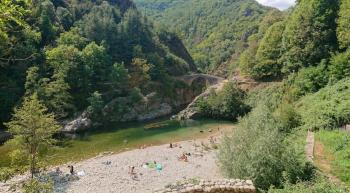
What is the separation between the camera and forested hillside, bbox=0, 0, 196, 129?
59.8 metres

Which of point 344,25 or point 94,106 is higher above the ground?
point 344,25

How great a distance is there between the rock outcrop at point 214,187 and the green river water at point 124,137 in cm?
2488

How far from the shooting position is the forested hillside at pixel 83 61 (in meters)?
59.8

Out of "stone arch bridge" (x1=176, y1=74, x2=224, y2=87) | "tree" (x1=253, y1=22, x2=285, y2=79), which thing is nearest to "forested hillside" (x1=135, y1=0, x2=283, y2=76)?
"stone arch bridge" (x1=176, y1=74, x2=224, y2=87)

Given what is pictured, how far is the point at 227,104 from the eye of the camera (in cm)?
6475

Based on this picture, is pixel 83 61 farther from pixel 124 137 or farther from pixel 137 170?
pixel 137 170

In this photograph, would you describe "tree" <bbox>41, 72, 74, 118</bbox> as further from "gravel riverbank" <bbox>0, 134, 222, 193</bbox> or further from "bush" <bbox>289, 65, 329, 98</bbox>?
"bush" <bbox>289, 65, 329, 98</bbox>

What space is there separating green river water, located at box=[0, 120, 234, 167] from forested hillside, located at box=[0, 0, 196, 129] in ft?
27.4

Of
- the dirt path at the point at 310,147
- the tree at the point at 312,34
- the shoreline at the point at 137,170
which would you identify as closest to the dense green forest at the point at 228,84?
the tree at the point at 312,34

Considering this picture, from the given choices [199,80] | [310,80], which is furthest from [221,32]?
[310,80]

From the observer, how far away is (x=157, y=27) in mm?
111875

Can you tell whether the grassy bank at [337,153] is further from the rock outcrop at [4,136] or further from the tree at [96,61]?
the tree at [96,61]

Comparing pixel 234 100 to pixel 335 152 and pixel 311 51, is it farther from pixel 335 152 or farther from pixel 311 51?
pixel 335 152

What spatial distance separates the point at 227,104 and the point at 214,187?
49145 millimetres
